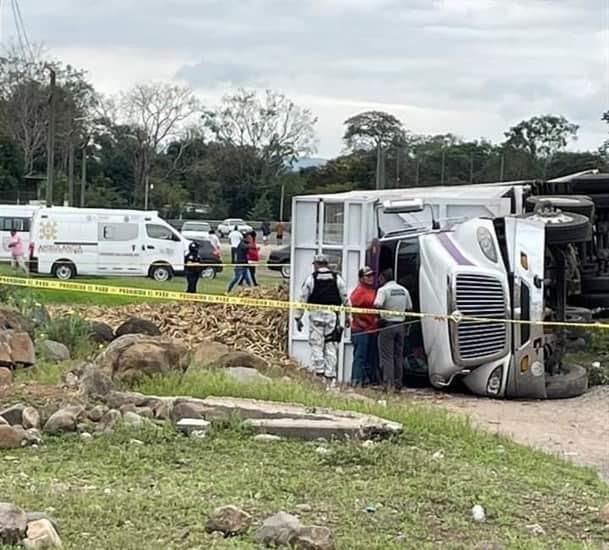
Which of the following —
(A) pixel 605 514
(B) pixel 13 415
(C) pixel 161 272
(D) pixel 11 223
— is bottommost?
(A) pixel 605 514

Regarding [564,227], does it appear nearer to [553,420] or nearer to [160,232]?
[553,420]

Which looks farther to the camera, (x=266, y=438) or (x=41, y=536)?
(x=266, y=438)

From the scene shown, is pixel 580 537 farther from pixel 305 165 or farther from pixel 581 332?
pixel 305 165

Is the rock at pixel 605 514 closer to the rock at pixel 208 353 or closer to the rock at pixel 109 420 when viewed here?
the rock at pixel 109 420

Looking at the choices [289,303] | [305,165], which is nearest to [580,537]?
[289,303]

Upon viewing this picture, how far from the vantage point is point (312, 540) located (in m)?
5.52

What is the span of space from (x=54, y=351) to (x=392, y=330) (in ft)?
14.2

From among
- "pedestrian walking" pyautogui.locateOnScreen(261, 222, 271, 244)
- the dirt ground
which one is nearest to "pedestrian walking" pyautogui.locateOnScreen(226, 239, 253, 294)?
the dirt ground

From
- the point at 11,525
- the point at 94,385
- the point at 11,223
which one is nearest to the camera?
the point at 11,525

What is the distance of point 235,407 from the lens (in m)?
9.51

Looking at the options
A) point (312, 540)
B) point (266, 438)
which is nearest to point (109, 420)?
point (266, 438)

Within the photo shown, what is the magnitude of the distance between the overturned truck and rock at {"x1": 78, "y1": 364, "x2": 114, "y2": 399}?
19.4 ft

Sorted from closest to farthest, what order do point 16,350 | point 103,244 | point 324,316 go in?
point 16,350
point 324,316
point 103,244

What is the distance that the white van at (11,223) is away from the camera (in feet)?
122
